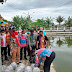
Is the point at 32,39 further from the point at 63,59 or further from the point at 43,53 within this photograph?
the point at 63,59

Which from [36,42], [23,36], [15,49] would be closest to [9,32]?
[23,36]

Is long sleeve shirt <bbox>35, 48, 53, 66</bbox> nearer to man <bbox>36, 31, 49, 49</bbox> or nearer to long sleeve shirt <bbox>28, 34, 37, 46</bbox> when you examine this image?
man <bbox>36, 31, 49, 49</bbox>

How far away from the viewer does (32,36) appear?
4.62 m

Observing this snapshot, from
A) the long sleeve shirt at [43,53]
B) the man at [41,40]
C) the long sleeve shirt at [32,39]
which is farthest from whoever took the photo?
the long sleeve shirt at [32,39]

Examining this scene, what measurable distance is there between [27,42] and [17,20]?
31054 mm

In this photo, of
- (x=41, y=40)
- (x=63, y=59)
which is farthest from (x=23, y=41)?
(x=63, y=59)

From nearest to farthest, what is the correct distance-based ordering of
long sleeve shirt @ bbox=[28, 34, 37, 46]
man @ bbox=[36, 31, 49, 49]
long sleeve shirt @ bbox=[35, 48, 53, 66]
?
long sleeve shirt @ bbox=[35, 48, 53, 66], man @ bbox=[36, 31, 49, 49], long sleeve shirt @ bbox=[28, 34, 37, 46]

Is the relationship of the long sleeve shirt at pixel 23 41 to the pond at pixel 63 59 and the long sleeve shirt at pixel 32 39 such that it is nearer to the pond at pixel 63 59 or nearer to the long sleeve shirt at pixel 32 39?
the long sleeve shirt at pixel 32 39

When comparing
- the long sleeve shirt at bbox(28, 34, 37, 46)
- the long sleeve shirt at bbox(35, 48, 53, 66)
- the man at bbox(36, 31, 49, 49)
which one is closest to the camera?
the long sleeve shirt at bbox(35, 48, 53, 66)

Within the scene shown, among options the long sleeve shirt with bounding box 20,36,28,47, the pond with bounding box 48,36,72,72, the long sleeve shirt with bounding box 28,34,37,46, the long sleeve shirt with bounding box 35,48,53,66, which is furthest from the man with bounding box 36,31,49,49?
the long sleeve shirt with bounding box 35,48,53,66

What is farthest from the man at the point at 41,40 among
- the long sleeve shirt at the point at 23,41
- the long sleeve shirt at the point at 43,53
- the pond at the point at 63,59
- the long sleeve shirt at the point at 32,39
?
the long sleeve shirt at the point at 43,53

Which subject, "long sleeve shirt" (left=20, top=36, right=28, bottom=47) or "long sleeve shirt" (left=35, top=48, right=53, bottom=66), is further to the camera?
"long sleeve shirt" (left=20, top=36, right=28, bottom=47)

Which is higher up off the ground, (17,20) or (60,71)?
(17,20)

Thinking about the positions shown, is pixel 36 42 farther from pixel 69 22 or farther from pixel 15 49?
pixel 69 22
